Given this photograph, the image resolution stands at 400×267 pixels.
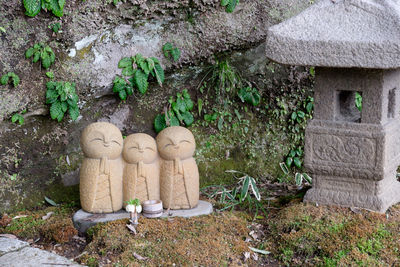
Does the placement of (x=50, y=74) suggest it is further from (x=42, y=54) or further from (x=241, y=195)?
(x=241, y=195)

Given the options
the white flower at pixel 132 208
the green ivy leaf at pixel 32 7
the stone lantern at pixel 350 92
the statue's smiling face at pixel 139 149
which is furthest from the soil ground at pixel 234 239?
the green ivy leaf at pixel 32 7

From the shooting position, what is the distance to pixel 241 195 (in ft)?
18.5

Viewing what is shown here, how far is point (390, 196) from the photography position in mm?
5074

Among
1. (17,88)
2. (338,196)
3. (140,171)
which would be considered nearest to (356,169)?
(338,196)

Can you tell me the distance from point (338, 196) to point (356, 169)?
32cm

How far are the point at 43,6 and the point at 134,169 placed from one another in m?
1.76

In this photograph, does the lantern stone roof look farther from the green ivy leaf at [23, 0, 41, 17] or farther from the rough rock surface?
the rough rock surface

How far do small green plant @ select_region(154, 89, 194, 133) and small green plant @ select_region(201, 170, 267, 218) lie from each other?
0.81 metres

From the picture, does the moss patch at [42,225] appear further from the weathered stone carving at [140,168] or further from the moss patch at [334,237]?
the moss patch at [334,237]

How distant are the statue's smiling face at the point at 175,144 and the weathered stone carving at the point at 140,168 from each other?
0.08 meters

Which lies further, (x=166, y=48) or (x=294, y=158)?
(x=294, y=158)

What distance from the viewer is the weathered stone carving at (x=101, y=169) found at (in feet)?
16.0

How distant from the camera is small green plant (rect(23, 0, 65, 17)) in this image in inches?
202

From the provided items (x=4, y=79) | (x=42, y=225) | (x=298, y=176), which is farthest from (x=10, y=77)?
(x=298, y=176)
